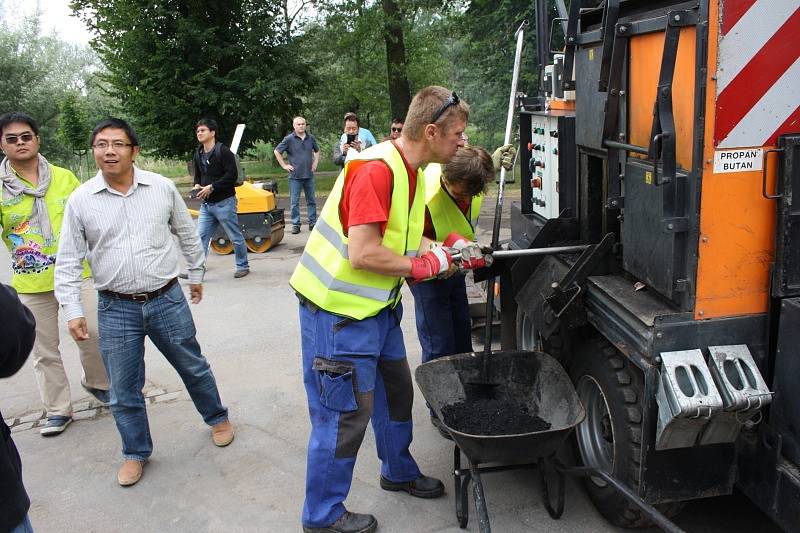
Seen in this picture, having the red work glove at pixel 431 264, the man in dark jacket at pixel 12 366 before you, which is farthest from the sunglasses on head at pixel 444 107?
the man in dark jacket at pixel 12 366

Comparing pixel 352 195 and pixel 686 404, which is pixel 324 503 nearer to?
pixel 352 195

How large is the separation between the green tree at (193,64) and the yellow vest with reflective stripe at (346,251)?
1536cm

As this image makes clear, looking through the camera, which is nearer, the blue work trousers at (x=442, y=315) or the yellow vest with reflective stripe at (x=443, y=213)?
the yellow vest with reflective stripe at (x=443, y=213)

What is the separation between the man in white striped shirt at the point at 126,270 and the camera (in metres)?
3.65

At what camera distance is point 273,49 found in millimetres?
18484

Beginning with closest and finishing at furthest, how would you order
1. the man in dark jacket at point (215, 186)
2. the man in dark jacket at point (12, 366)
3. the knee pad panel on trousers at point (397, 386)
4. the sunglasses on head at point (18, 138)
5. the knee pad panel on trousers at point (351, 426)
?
the man in dark jacket at point (12, 366) → the knee pad panel on trousers at point (351, 426) → the knee pad panel on trousers at point (397, 386) → the sunglasses on head at point (18, 138) → the man in dark jacket at point (215, 186)

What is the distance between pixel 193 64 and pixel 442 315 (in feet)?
50.7

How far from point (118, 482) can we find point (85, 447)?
22.6 inches

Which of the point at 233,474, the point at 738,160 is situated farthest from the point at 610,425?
the point at 233,474

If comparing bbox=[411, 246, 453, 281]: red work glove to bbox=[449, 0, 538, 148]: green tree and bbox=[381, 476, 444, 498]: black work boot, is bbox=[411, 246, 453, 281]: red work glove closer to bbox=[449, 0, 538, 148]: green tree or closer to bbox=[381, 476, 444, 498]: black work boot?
bbox=[381, 476, 444, 498]: black work boot

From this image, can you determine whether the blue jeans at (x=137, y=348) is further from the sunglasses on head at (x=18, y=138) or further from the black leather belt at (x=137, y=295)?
the sunglasses on head at (x=18, y=138)

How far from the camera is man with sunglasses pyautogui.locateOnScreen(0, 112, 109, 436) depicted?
13.9ft

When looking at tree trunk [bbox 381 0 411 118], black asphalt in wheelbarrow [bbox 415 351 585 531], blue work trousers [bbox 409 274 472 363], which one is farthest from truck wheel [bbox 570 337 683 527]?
tree trunk [bbox 381 0 411 118]

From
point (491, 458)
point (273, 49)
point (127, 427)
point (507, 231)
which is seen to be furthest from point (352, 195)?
point (273, 49)
